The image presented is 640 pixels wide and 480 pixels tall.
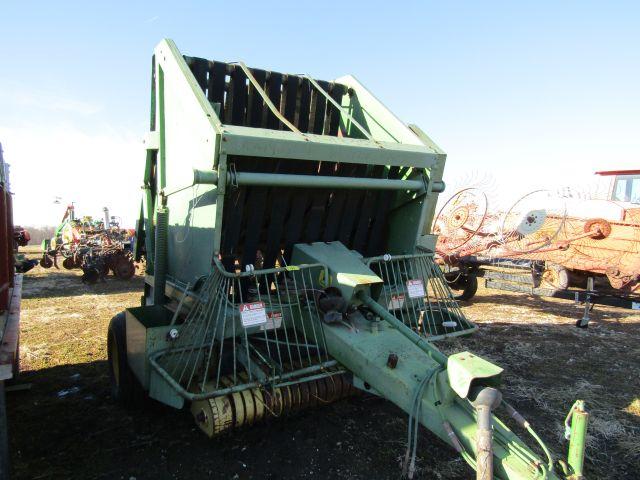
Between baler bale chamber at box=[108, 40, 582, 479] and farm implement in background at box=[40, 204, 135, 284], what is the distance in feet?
22.2

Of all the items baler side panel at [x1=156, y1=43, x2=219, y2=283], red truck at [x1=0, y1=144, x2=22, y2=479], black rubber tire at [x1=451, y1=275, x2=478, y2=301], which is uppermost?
baler side panel at [x1=156, y1=43, x2=219, y2=283]

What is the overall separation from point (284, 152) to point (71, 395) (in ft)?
9.26

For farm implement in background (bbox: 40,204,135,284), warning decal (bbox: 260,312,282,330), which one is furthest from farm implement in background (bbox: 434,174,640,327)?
→ farm implement in background (bbox: 40,204,135,284)

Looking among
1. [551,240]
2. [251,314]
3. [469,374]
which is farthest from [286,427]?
[551,240]

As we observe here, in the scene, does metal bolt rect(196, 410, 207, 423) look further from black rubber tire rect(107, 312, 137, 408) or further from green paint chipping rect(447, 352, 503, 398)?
green paint chipping rect(447, 352, 503, 398)

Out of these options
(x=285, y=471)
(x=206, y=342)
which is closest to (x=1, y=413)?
(x=206, y=342)

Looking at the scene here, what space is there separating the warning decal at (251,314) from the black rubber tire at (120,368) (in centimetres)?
137

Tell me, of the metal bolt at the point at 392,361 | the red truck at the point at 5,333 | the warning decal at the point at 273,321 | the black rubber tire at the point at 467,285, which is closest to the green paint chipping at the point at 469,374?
the metal bolt at the point at 392,361

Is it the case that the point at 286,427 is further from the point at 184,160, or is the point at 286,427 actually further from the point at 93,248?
the point at 93,248

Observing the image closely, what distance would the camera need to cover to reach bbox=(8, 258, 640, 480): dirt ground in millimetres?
2781

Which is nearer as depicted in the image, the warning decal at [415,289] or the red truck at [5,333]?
the red truck at [5,333]

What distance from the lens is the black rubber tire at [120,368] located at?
10.8 ft

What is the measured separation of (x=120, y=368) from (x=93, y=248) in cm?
824

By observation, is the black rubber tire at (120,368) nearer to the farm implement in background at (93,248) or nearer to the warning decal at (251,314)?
the warning decal at (251,314)
